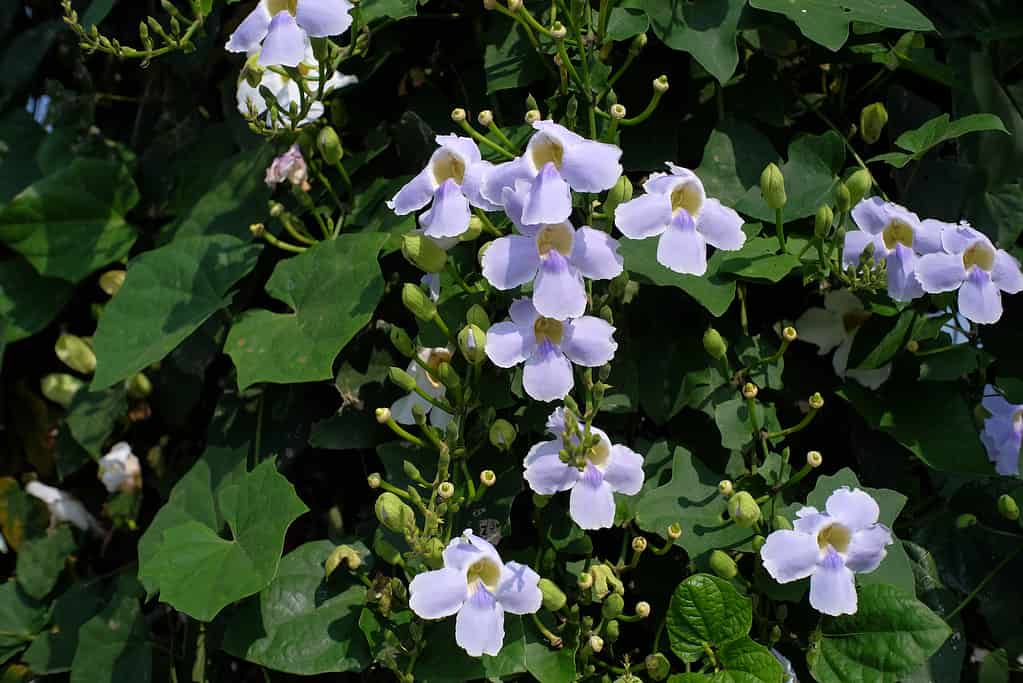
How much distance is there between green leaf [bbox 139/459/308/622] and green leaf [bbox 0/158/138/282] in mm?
614

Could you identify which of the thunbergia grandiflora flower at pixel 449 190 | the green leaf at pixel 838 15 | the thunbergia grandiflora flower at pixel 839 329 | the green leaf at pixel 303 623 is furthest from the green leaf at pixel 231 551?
the green leaf at pixel 838 15

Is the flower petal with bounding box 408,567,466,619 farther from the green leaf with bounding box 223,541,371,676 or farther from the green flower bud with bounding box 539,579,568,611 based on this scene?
the green leaf with bounding box 223,541,371,676

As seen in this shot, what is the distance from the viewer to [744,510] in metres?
1.18

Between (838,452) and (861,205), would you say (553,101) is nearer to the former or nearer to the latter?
(861,205)

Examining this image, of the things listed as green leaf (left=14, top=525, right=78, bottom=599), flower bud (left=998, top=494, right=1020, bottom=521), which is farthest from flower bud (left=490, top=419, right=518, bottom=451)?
green leaf (left=14, top=525, right=78, bottom=599)

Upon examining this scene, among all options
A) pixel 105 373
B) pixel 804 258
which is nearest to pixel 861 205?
pixel 804 258

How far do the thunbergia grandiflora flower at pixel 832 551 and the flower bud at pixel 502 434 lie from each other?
0.32m

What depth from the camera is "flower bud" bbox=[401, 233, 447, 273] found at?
1.19 meters

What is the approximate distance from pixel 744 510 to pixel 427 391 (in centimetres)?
41

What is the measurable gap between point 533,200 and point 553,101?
346 mm

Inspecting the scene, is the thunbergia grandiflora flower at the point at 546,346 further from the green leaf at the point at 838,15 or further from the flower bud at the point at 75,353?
the flower bud at the point at 75,353

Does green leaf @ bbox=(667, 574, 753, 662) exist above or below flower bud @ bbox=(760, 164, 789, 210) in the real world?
below

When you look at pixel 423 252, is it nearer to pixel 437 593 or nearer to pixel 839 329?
pixel 437 593

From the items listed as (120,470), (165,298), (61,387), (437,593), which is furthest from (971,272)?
(61,387)
